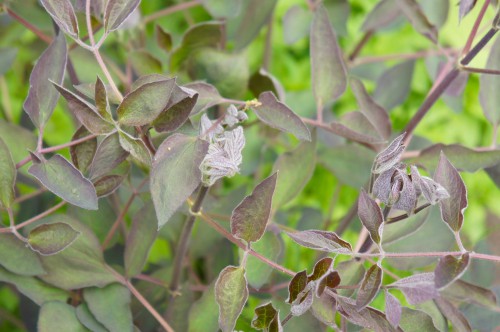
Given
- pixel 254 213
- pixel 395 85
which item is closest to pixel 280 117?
pixel 254 213

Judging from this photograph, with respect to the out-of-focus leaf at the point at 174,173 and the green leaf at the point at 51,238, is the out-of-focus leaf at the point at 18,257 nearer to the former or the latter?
the green leaf at the point at 51,238

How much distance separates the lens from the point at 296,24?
0.60m

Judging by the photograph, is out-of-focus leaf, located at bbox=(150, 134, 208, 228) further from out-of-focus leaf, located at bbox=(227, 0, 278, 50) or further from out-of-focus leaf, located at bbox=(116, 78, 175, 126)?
out-of-focus leaf, located at bbox=(227, 0, 278, 50)

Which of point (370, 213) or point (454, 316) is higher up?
point (370, 213)

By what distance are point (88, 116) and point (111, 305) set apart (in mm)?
139

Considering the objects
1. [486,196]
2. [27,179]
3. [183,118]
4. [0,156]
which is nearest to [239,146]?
[183,118]

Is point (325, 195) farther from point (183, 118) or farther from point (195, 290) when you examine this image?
point (183, 118)

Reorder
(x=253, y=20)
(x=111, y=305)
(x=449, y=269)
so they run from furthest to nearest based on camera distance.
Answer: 1. (x=253, y=20)
2. (x=111, y=305)
3. (x=449, y=269)

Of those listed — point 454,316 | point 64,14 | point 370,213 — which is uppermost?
point 64,14

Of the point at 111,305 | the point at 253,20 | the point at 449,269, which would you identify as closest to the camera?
the point at 449,269

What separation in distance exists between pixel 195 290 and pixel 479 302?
21 cm

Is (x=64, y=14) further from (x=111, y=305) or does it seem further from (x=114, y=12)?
(x=111, y=305)

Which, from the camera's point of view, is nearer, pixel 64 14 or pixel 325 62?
pixel 64 14

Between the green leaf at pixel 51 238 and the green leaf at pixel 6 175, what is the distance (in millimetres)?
24
